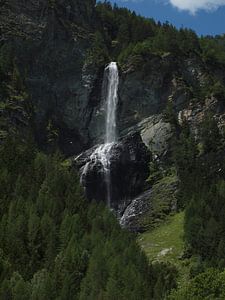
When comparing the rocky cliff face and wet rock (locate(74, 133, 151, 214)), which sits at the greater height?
the rocky cliff face

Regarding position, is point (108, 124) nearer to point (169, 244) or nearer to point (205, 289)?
point (169, 244)

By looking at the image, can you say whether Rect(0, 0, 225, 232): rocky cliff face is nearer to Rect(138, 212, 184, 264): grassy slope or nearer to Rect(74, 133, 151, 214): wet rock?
Rect(74, 133, 151, 214): wet rock

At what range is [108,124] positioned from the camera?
134 metres

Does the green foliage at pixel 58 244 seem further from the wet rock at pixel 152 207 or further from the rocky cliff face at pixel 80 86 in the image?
the rocky cliff face at pixel 80 86

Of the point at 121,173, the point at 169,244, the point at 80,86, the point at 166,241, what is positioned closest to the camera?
the point at 169,244

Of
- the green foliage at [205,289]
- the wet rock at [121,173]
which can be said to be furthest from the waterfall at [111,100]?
the green foliage at [205,289]

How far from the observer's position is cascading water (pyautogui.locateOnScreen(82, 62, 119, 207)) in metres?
120

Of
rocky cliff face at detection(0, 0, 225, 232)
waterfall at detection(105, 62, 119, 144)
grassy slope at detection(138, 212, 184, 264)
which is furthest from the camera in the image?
waterfall at detection(105, 62, 119, 144)

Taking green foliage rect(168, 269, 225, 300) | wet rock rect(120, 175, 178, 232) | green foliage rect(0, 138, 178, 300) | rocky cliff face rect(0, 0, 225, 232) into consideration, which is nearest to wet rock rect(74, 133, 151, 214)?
A: wet rock rect(120, 175, 178, 232)

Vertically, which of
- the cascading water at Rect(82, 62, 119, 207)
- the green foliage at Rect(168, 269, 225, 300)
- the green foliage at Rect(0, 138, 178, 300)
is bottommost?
the green foliage at Rect(168, 269, 225, 300)

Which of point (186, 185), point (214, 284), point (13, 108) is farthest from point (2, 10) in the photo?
point (214, 284)

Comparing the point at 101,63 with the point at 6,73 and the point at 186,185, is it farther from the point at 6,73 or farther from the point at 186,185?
the point at 186,185

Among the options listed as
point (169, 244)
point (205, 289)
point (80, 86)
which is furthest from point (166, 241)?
point (80, 86)

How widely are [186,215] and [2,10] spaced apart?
63.5 meters
